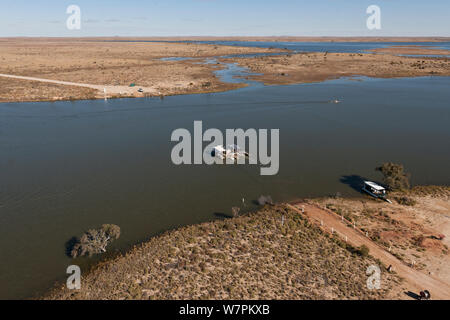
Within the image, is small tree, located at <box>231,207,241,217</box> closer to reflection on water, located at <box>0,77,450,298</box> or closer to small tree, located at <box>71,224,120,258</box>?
reflection on water, located at <box>0,77,450,298</box>

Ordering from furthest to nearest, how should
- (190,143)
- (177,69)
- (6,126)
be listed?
(177,69) < (6,126) < (190,143)

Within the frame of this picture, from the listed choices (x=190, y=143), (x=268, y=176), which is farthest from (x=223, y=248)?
(x=190, y=143)

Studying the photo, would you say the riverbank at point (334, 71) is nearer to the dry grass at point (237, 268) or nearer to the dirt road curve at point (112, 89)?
the dirt road curve at point (112, 89)

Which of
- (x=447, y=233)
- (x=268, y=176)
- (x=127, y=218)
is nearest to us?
(x=447, y=233)

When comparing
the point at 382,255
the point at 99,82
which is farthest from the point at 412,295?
the point at 99,82

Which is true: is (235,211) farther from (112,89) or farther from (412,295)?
(112,89)

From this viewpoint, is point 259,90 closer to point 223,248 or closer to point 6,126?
point 6,126
